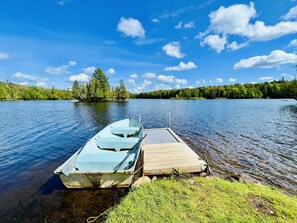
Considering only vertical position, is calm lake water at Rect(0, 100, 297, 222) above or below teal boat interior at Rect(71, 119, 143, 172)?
below

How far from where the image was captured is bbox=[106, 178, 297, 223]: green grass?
3.14 meters

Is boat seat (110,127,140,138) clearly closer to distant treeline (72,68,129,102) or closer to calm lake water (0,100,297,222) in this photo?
calm lake water (0,100,297,222)

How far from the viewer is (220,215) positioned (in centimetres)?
317

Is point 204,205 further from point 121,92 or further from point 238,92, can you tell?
point 238,92

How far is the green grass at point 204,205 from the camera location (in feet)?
10.3

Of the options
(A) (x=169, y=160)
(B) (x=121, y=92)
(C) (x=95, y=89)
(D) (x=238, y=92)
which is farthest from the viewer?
(D) (x=238, y=92)

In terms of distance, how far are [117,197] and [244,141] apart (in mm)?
9828

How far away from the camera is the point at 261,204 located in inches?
139

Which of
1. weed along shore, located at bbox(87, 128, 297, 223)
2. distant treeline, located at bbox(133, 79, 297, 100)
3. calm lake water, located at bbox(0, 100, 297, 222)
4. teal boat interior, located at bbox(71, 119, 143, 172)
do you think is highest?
distant treeline, located at bbox(133, 79, 297, 100)

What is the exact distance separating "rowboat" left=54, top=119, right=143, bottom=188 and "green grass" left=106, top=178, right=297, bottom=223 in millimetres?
822

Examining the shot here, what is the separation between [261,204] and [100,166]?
4758 millimetres

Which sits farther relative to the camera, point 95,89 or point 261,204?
point 95,89

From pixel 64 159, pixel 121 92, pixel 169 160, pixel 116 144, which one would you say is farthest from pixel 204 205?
pixel 121 92

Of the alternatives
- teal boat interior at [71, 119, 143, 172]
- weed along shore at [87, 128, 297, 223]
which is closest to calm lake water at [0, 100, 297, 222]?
teal boat interior at [71, 119, 143, 172]
